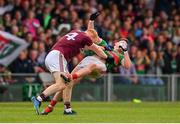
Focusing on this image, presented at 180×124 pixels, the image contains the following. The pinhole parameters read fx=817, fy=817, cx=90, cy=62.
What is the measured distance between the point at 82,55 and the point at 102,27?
209 cm

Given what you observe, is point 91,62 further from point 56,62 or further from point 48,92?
point 48,92

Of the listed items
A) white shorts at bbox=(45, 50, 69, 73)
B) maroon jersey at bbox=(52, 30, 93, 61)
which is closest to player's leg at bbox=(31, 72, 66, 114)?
white shorts at bbox=(45, 50, 69, 73)

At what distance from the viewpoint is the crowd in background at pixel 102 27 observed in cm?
2714

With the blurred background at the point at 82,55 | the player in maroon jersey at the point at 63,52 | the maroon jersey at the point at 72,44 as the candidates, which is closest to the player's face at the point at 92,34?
the player in maroon jersey at the point at 63,52

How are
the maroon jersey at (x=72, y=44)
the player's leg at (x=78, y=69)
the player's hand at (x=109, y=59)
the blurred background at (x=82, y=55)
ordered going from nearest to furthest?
the maroon jersey at (x=72, y=44)
the player's leg at (x=78, y=69)
the player's hand at (x=109, y=59)
the blurred background at (x=82, y=55)

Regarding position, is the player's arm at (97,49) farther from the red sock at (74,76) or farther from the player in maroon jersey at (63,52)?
the red sock at (74,76)

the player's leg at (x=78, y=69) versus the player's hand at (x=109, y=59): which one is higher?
the player's hand at (x=109, y=59)

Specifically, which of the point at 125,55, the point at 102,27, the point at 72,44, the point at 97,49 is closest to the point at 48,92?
the point at 72,44

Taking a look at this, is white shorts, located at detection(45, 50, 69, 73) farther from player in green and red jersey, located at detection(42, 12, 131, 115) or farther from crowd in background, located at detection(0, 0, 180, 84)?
Result: crowd in background, located at detection(0, 0, 180, 84)

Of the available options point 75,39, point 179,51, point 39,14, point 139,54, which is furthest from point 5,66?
point 75,39

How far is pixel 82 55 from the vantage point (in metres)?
27.6

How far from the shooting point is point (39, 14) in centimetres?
2844

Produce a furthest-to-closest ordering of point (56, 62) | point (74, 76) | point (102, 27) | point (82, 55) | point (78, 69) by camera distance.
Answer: point (102, 27) → point (82, 55) → point (78, 69) → point (74, 76) → point (56, 62)

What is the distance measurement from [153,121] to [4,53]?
11.7 meters
